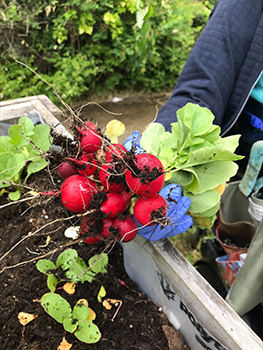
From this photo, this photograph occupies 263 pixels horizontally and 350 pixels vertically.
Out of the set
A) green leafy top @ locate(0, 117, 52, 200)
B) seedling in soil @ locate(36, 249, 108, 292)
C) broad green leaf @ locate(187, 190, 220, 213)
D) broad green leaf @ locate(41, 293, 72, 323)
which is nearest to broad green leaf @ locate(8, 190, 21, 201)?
green leafy top @ locate(0, 117, 52, 200)

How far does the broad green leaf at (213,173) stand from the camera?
2.32ft

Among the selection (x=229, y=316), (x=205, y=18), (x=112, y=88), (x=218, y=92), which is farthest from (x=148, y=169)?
(x=205, y=18)

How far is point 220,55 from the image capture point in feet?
3.53

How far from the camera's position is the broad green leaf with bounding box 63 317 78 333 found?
78cm

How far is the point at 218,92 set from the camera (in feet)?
3.51

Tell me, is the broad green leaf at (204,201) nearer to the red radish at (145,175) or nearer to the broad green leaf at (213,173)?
the broad green leaf at (213,173)

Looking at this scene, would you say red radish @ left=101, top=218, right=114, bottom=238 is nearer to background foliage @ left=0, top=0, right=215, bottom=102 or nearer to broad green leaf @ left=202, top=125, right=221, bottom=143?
Result: broad green leaf @ left=202, top=125, right=221, bottom=143

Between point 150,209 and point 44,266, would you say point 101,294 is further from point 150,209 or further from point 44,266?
point 150,209

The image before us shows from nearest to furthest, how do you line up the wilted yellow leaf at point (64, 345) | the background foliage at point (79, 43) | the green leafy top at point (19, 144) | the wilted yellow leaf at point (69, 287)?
the wilted yellow leaf at point (64, 345), the wilted yellow leaf at point (69, 287), the green leafy top at point (19, 144), the background foliage at point (79, 43)

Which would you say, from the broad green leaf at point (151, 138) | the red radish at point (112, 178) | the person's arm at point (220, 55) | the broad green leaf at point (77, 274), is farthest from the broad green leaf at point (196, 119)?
the broad green leaf at point (77, 274)

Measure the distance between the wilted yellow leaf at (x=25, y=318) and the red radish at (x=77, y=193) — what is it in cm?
41

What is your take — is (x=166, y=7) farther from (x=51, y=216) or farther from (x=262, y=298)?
(x=262, y=298)

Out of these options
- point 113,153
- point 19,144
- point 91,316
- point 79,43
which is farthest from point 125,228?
point 79,43

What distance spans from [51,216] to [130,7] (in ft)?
7.61
